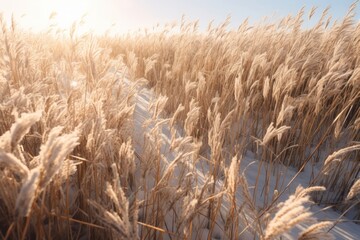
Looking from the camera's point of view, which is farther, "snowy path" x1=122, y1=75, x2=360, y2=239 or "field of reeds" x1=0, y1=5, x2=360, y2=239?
"snowy path" x1=122, y1=75, x2=360, y2=239

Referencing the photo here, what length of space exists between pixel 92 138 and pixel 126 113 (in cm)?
37

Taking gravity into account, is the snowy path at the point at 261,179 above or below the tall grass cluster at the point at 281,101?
below

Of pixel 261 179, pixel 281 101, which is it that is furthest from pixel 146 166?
pixel 281 101

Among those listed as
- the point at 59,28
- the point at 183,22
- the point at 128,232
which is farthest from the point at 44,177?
the point at 183,22

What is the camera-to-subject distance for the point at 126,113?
1458 millimetres

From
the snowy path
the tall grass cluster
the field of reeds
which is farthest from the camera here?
the tall grass cluster

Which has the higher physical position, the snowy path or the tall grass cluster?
the tall grass cluster

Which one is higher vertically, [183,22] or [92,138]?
[183,22]

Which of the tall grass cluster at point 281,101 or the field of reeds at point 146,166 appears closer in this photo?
the field of reeds at point 146,166

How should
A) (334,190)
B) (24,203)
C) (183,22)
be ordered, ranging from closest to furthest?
(24,203), (334,190), (183,22)

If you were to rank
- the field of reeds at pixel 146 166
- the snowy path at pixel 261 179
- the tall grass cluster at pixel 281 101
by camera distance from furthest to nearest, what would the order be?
1. the tall grass cluster at pixel 281 101
2. the snowy path at pixel 261 179
3. the field of reeds at pixel 146 166

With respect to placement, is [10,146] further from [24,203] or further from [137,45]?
[137,45]

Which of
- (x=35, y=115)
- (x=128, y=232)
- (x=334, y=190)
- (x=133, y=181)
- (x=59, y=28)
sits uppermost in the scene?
(x=59, y=28)

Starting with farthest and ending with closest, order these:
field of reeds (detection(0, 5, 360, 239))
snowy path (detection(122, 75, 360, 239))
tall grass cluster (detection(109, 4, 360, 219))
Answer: tall grass cluster (detection(109, 4, 360, 219)) → snowy path (detection(122, 75, 360, 239)) → field of reeds (detection(0, 5, 360, 239))
